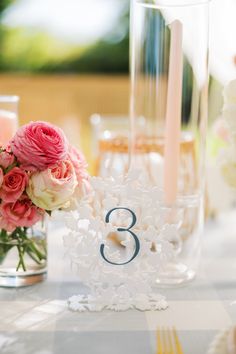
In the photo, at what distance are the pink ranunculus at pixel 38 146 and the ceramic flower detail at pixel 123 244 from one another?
3.1 inches

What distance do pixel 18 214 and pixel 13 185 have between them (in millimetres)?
47

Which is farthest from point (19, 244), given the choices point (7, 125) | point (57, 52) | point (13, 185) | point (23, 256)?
point (57, 52)

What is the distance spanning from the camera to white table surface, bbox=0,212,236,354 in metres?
0.96

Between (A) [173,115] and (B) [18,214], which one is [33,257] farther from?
(A) [173,115]

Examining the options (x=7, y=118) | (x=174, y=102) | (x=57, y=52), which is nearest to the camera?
(x=174, y=102)

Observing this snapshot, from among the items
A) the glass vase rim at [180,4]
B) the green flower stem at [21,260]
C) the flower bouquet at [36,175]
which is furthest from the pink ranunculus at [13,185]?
the glass vase rim at [180,4]

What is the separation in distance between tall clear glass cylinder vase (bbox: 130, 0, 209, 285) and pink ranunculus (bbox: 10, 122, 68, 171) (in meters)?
0.22

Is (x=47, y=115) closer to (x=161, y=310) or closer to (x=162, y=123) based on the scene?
(x=162, y=123)

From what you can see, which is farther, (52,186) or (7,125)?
(7,125)

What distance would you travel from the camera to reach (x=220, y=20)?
2643 mm

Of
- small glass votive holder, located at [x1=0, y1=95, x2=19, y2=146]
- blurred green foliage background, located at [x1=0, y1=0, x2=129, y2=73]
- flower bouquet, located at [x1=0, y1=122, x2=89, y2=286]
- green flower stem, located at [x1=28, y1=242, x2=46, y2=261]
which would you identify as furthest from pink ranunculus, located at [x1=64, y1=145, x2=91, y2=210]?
blurred green foliage background, located at [x1=0, y1=0, x2=129, y2=73]

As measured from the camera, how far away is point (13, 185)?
110 centimetres

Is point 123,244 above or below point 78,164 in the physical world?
below

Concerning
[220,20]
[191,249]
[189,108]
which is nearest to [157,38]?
[189,108]
